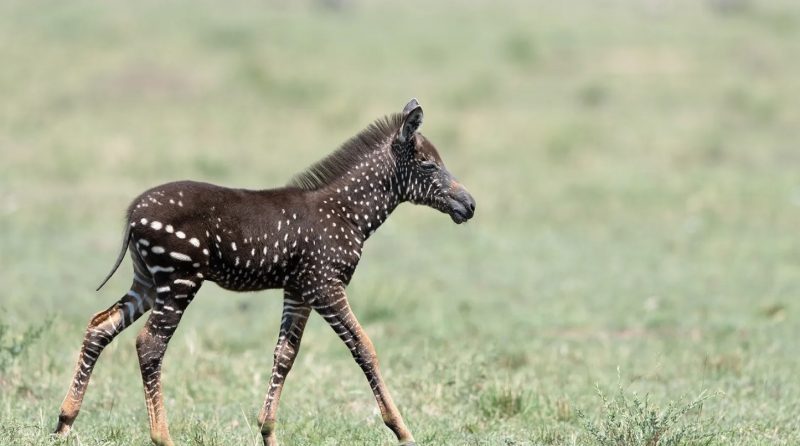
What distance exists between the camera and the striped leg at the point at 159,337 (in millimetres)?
6684

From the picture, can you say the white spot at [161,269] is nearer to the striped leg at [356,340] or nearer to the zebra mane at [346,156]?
the striped leg at [356,340]

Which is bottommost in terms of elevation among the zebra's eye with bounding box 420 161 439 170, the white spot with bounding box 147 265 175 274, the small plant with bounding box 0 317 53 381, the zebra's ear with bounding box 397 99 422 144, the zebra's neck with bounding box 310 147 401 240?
the small plant with bounding box 0 317 53 381

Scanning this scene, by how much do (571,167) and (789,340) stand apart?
1049cm

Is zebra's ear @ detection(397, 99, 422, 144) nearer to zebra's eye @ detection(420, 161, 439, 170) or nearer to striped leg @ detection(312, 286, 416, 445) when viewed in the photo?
zebra's eye @ detection(420, 161, 439, 170)

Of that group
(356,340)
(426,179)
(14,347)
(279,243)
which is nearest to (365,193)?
(426,179)

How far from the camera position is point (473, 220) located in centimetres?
1881

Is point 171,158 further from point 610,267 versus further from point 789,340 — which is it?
point 789,340

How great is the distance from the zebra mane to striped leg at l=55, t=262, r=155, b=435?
1181 millimetres

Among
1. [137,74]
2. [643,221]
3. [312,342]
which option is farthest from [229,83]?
[312,342]

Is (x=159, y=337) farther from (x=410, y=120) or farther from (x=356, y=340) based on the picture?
(x=410, y=120)

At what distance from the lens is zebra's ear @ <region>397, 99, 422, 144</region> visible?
289 inches

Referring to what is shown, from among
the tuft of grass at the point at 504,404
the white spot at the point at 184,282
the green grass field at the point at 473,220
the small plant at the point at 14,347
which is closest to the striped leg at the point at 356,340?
the green grass field at the point at 473,220

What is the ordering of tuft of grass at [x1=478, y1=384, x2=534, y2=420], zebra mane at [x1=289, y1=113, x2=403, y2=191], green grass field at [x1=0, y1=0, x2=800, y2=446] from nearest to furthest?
zebra mane at [x1=289, y1=113, x2=403, y2=191]
tuft of grass at [x1=478, y1=384, x2=534, y2=420]
green grass field at [x1=0, y1=0, x2=800, y2=446]

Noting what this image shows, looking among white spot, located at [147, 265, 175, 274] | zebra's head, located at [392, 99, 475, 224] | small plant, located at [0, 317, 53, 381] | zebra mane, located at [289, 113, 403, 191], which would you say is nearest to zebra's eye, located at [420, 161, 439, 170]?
zebra's head, located at [392, 99, 475, 224]
